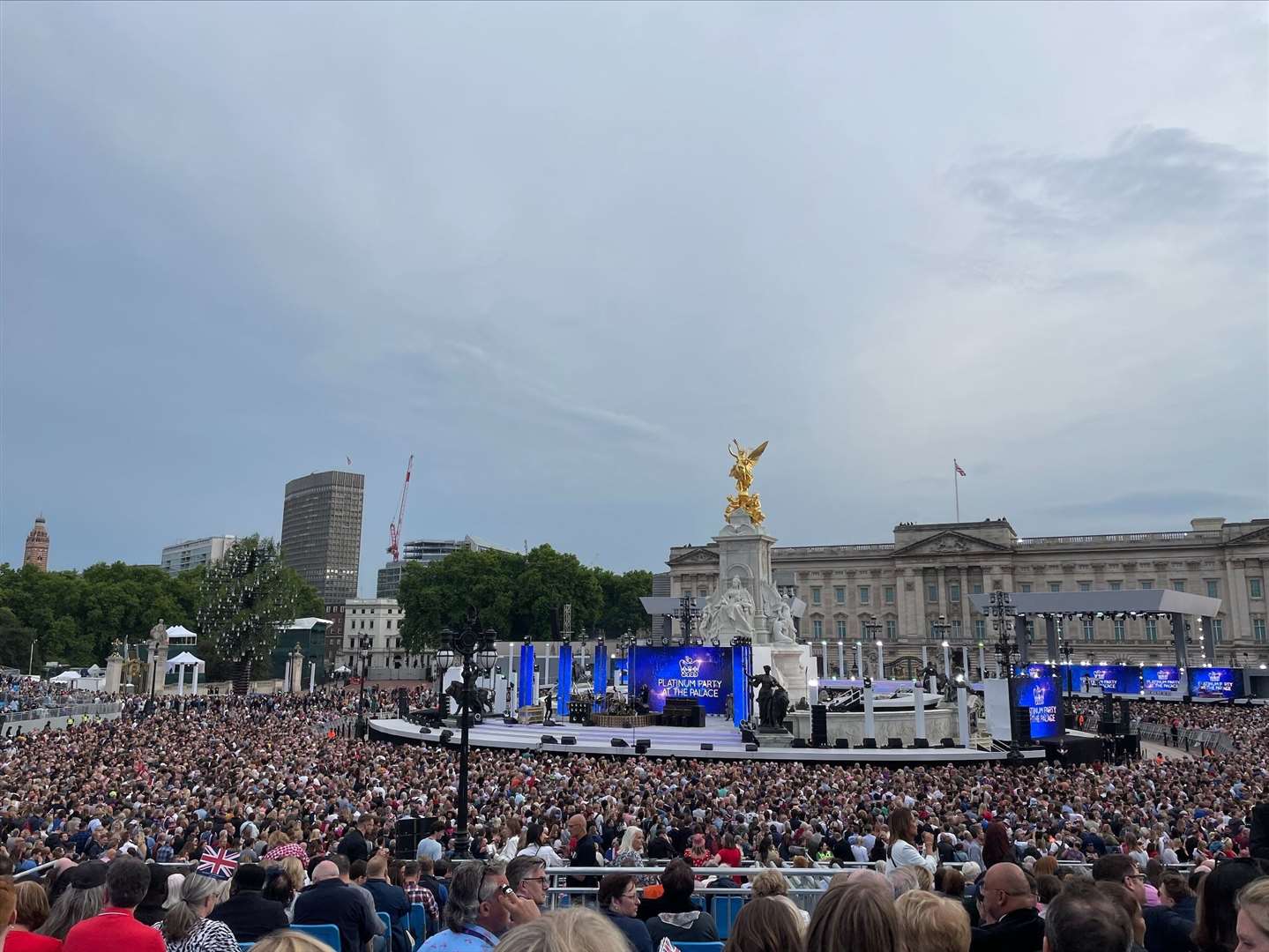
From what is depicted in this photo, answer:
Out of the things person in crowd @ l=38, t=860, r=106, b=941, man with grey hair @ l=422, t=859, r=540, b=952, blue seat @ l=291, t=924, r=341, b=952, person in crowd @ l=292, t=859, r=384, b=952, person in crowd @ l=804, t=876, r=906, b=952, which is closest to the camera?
person in crowd @ l=804, t=876, r=906, b=952

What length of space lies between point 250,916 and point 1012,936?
5043 mm

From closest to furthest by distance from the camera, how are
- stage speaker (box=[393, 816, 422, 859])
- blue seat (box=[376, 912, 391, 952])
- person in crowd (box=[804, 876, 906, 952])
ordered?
person in crowd (box=[804, 876, 906, 952]) < blue seat (box=[376, 912, 391, 952]) < stage speaker (box=[393, 816, 422, 859])

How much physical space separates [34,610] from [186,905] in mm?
91736

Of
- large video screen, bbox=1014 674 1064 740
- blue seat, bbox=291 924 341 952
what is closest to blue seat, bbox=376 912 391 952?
blue seat, bbox=291 924 341 952

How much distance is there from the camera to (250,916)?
231 inches

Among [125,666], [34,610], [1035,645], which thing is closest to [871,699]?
[125,666]

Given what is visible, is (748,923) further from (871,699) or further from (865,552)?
(865,552)

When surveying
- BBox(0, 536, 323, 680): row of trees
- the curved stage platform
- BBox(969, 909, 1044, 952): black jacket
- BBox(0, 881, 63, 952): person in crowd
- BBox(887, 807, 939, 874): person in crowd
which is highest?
BBox(0, 536, 323, 680): row of trees

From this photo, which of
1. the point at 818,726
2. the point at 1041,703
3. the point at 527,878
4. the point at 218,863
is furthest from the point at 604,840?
the point at 1041,703

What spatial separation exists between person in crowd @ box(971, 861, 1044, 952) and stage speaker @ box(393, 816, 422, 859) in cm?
922

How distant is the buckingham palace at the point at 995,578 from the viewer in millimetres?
87062

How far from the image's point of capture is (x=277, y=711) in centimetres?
4275

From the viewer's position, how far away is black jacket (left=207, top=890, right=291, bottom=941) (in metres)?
5.80

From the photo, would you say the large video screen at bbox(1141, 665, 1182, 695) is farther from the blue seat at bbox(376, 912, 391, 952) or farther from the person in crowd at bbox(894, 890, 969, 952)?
the person in crowd at bbox(894, 890, 969, 952)
